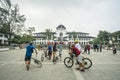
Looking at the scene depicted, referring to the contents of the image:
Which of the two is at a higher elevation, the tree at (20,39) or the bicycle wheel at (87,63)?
the tree at (20,39)

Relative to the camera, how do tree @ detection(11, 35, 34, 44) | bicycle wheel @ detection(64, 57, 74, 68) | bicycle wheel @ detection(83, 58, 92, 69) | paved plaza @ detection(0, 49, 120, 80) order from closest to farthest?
paved plaza @ detection(0, 49, 120, 80) < bicycle wheel @ detection(83, 58, 92, 69) < bicycle wheel @ detection(64, 57, 74, 68) < tree @ detection(11, 35, 34, 44)

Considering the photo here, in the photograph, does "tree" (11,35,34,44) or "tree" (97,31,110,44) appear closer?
"tree" (11,35,34,44)

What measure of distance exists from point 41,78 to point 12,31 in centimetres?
5930

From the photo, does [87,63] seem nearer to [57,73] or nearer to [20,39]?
[57,73]

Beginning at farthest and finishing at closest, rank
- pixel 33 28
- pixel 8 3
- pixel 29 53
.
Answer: pixel 33 28 → pixel 8 3 → pixel 29 53

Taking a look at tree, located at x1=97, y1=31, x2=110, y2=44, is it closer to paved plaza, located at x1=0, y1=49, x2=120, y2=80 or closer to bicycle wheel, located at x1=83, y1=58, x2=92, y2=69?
paved plaza, located at x1=0, y1=49, x2=120, y2=80

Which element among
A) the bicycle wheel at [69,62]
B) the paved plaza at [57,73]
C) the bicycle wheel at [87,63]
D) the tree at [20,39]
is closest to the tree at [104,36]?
the tree at [20,39]

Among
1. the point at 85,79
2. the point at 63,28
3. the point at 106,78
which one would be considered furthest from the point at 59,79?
the point at 63,28

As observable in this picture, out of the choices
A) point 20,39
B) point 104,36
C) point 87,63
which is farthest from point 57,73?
point 104,36

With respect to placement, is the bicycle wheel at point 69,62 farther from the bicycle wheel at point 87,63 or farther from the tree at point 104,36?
the tree at point 104,36

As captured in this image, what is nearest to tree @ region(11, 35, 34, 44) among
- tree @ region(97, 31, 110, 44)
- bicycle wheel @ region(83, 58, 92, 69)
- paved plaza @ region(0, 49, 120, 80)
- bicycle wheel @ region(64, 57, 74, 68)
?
tree @ region(97, 31, 110, 44)

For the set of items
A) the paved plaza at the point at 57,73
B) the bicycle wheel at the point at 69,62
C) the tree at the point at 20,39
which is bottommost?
the paved plaza at the point at 57,73

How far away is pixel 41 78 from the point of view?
691cm

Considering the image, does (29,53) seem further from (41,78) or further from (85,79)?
(85,79)
